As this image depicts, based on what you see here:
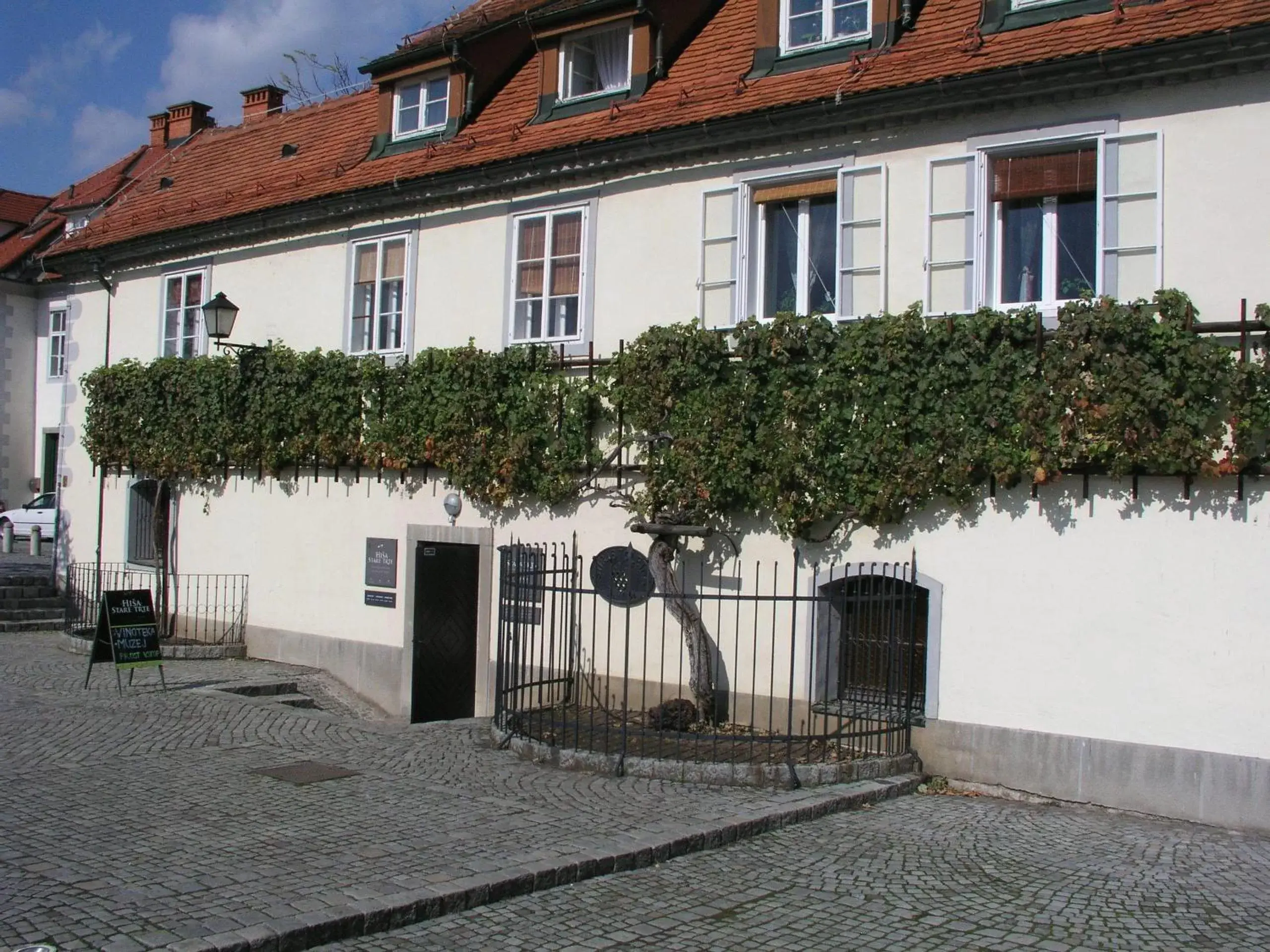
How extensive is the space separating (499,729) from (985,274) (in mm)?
5763

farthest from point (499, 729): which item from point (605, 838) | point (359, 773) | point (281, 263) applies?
point (281, 263)

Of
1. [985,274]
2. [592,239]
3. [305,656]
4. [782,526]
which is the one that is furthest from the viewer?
[305,656]

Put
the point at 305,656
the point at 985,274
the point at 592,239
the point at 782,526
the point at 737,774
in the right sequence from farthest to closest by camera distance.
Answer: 1. the point at 305,656
2. the point at 592,239
3. the point at 782,526
4. the point at 985,274
5. the point at 737,774

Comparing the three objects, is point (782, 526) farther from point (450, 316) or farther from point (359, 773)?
point (450, 316)

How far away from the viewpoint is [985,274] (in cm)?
1048

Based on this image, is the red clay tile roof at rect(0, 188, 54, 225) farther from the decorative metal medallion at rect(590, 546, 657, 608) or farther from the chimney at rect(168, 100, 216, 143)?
the decorative metal medallion at rect(590, 546, 657, 608)

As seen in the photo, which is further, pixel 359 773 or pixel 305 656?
pixel 305 656

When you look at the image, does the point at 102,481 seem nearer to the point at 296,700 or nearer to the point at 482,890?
the point at 296,700

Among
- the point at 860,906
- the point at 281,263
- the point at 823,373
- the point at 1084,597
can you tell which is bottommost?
the point at 860,906

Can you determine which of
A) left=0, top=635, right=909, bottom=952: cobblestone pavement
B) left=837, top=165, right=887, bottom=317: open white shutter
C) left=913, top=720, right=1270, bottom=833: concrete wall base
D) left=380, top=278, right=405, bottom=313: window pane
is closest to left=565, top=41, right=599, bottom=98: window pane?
left=380, top=278, right=405, bottom=313: window pane

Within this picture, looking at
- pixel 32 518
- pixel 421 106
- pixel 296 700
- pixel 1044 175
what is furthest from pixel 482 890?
pixel 32 518

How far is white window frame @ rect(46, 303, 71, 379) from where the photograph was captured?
34.6 metres

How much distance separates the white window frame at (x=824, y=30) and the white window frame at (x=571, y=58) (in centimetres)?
183

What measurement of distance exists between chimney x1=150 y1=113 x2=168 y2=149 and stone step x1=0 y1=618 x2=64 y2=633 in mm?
14253
